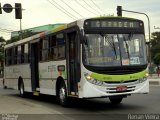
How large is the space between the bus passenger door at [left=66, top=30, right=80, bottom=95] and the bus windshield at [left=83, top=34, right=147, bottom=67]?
474 mm

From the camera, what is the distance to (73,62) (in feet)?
52.0

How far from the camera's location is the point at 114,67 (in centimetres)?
1495

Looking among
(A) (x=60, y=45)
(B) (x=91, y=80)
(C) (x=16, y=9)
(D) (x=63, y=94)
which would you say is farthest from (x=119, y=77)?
(C) (x=16, y=9)

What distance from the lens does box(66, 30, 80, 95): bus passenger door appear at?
605 inches

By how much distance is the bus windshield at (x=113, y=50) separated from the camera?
48.9 ft

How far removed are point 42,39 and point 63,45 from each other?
3.00 m

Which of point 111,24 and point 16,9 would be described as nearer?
point 111,24

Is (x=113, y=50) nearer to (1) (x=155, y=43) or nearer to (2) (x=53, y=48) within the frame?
(2) (x=53, y=48)

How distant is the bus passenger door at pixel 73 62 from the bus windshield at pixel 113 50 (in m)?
0.47

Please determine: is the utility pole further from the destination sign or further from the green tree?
the green tree

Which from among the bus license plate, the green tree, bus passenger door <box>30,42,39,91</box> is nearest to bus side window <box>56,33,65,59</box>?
the bus license plate

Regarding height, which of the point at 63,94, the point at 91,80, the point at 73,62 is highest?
the point at 73,62

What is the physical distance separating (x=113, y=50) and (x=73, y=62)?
1.59m

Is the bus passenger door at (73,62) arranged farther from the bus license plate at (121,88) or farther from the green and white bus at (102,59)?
the bus license plate at (121,88)
